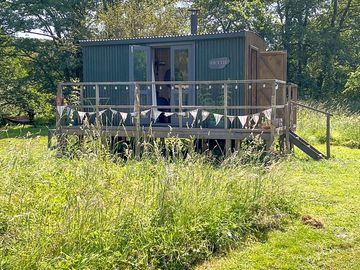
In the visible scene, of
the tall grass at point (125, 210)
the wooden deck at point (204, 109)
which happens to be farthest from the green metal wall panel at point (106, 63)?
the tall grass at point (125, 210)

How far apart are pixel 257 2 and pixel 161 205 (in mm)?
19473

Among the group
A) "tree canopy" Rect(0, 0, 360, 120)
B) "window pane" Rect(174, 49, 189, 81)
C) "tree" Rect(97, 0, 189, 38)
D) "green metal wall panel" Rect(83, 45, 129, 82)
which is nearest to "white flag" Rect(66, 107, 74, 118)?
"green metal wall panel" Rect(83, 45, 129, 82)

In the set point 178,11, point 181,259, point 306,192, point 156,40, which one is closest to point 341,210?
point 306,192

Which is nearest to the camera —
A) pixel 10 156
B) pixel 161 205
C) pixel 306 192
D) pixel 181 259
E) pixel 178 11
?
pixel 181 259

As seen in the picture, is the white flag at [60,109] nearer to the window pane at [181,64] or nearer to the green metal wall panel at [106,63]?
the green metal wall panel at [106,63]

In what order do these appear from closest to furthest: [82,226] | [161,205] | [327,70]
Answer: [82,226], [161,205], [327,70]

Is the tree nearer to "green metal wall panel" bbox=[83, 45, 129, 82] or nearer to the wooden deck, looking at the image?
"green metal wall panel" bbox=[83, 45, 129, 82]

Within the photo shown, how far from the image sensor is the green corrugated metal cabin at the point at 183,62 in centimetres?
908

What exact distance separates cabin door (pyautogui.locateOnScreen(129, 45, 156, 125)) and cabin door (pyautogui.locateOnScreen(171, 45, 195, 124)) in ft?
1.78

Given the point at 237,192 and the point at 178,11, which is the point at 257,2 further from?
the point at 237,192

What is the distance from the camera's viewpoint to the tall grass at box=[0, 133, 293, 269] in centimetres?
312

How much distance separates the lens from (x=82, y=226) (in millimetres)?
3254

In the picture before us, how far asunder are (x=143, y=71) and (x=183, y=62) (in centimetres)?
103

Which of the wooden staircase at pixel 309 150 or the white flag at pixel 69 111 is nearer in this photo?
the wooden staircase at pixel 309 150
